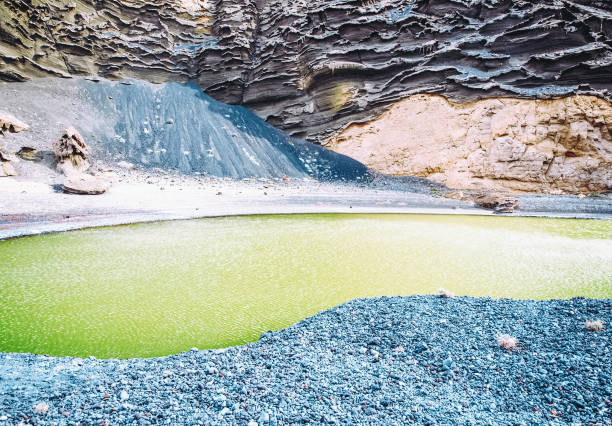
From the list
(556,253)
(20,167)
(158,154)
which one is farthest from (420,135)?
(20,167)

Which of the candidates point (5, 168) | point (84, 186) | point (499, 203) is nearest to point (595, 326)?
point (499, 203)

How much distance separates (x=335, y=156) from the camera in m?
26.1

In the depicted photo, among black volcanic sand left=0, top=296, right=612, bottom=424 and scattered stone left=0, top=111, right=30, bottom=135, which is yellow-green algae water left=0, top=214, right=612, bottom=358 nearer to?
black volcanic sand left=0, top=296, right=612, bottom=424

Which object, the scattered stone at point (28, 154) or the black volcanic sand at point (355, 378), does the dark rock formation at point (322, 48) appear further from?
the black volcanic sand at point (355, 378)

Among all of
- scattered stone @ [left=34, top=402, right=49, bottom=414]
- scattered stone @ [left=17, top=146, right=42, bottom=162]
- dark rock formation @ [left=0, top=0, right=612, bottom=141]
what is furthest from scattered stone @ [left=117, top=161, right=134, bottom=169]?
scattered stone @ [left=34, top=402, right=49, bottom=414]

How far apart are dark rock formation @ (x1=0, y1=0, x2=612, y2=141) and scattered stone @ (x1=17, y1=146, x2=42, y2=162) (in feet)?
33.9

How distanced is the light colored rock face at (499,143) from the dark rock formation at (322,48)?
114 cm

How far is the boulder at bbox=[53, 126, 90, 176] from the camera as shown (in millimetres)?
17895

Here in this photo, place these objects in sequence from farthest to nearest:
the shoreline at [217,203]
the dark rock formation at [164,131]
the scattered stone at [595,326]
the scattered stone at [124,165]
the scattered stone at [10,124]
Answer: the dark rock formation at [164,131], the scattered stone at [124,165], the scattered stone at [10,124], the shoreline at [217,203], the scattered stone at [595,326]

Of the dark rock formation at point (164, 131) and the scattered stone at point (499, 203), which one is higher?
the dark rock formation at point (164, 131)

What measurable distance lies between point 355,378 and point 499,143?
23.7 meters

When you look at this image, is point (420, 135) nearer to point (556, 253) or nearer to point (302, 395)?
point (556, 253)

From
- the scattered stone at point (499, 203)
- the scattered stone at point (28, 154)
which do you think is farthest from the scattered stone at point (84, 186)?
the scattered stone at point (499, 203)

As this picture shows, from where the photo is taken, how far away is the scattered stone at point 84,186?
15.0 m
